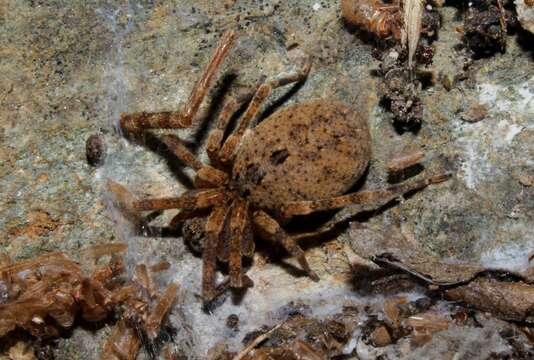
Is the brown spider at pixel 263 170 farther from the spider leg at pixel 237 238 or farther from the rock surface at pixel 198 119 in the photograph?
the rock surface at pixel 198 119

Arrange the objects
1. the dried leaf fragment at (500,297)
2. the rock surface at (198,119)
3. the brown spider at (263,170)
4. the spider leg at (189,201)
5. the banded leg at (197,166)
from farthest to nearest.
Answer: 1. the banded leg at (197,166)
2. the spider leg at (189,201)
3. the rock surface at (198,119)
4. the brown spider at (263,170)
5. the dried leaf fragment at (500,297)

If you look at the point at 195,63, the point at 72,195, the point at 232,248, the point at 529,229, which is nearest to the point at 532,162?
the point at 529,229

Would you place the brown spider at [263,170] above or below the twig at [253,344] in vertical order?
above

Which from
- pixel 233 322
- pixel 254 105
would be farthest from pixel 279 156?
pixel 233 322

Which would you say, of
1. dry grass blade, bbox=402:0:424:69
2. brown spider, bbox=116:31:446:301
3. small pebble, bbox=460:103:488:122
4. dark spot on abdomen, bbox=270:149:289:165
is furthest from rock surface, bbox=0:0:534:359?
dark spot on abdomen, bbox=270:149:289:165

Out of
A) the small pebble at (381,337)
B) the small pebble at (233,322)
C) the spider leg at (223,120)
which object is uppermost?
the spider leg at (223,120)

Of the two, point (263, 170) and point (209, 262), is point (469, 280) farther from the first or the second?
point (209, 262)

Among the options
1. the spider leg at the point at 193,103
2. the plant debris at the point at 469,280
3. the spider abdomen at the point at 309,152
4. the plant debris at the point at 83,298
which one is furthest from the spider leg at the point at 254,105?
the plant debris at the point at 469,280

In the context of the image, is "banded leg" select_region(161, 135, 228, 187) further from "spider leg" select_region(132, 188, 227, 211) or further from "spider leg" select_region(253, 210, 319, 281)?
"spider leg" select_region(253, 210, 319, 281)
